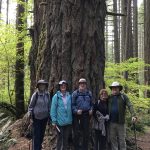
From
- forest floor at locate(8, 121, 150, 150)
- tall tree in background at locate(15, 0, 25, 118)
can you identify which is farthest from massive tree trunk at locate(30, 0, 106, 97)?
tall tree in background at locate(15, 0, 25, 118)

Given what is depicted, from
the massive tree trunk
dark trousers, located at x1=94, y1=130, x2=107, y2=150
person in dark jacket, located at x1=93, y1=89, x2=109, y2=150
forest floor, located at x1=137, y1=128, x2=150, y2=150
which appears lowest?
forest floor, located at x1=137, y1=128, x2=150, y2=150

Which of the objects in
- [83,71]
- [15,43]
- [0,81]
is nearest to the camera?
[83,71]

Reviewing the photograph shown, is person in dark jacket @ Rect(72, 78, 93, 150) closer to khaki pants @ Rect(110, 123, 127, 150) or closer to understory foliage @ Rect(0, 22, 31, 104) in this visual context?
khaki pants @ Rect(110, 123, 127, 150)

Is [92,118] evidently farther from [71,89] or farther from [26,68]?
[26,68]

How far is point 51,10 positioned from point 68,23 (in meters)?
0.76

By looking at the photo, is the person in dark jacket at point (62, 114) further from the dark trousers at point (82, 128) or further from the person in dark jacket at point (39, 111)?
the person in dark jacket at point (39, 111)

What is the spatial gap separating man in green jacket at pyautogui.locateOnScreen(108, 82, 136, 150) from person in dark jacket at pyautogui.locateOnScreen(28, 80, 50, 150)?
5.08 ft

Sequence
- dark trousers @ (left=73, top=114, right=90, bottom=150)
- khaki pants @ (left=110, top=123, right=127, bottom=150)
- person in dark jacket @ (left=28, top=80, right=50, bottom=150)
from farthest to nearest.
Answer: khaki pants @ (left=110, top=123, right=127, bottom=150) < person in dark jacket @ (left=28, top=80, right=50, bottom=150) < dark trousers @ (left=73, top=114, right=90, bottom=150)

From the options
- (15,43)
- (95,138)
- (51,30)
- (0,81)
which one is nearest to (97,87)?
(95,138)

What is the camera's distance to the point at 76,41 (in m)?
8.66

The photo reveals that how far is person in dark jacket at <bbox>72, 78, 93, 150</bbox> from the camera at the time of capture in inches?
299

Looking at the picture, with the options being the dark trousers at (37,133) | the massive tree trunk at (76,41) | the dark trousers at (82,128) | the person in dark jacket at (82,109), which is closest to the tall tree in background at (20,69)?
the massive tree trunk at (76,41)

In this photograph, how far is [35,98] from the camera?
7.89 m

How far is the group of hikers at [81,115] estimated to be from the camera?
24.8 ft
